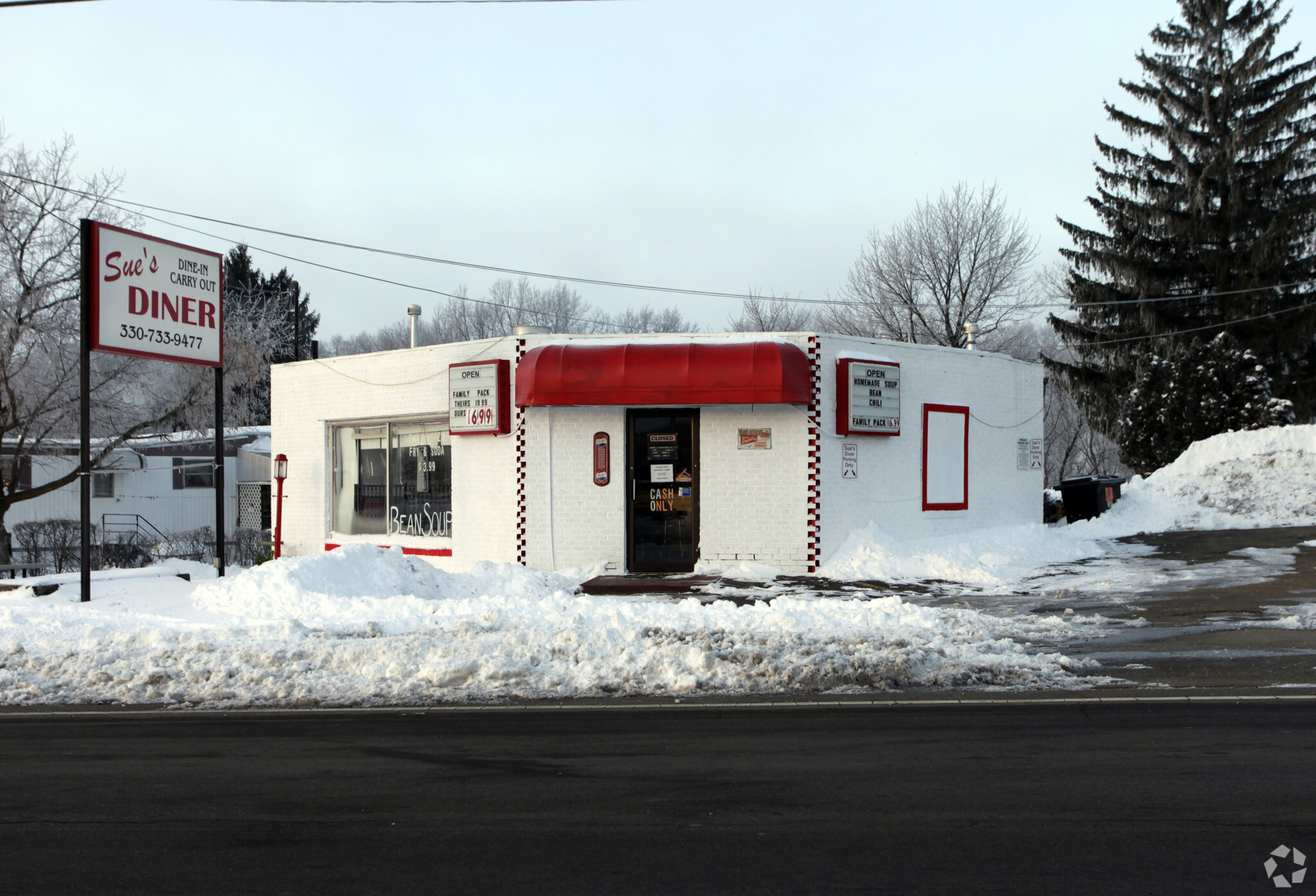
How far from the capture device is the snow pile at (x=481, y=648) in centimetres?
828

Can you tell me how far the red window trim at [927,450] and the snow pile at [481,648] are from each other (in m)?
6.21

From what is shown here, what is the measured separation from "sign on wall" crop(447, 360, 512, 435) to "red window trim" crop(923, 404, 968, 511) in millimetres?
7336

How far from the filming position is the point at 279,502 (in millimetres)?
20406

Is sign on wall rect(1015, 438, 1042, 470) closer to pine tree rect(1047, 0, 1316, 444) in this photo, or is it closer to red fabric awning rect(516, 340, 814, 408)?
red fabric awning rect(516, 340, 814, 408)

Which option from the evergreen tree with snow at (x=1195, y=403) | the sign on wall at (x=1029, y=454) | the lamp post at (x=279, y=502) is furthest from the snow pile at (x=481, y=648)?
the evergreen tree with snow at (x=1195, y=403)

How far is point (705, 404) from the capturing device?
16.1 m

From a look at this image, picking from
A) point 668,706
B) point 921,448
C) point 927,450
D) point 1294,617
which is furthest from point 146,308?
point 1294,617

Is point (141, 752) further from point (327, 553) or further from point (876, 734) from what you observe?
point (327, 553)

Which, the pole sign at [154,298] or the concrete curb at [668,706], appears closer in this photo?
the concrete curb at [668,706]

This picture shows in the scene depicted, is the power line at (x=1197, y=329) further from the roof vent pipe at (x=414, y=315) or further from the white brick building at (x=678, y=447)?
the roof vent pipe at (x=414, y=315)

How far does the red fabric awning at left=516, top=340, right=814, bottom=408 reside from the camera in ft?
50.5

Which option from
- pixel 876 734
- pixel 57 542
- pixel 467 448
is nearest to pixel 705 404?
pixel 467 448

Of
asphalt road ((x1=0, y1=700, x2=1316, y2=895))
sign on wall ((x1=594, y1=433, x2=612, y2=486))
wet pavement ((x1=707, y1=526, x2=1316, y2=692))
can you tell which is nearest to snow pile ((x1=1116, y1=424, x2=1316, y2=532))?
wet pavement ((x1=707, y1=526, x2=1316, y2=692))

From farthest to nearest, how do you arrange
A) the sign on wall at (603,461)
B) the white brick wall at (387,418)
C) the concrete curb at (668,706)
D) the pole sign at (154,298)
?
the white brick wall at (387,418) < the sign on wall at (603,461) < the pole sign at (154,298) < the concrete curb at (668,706)
